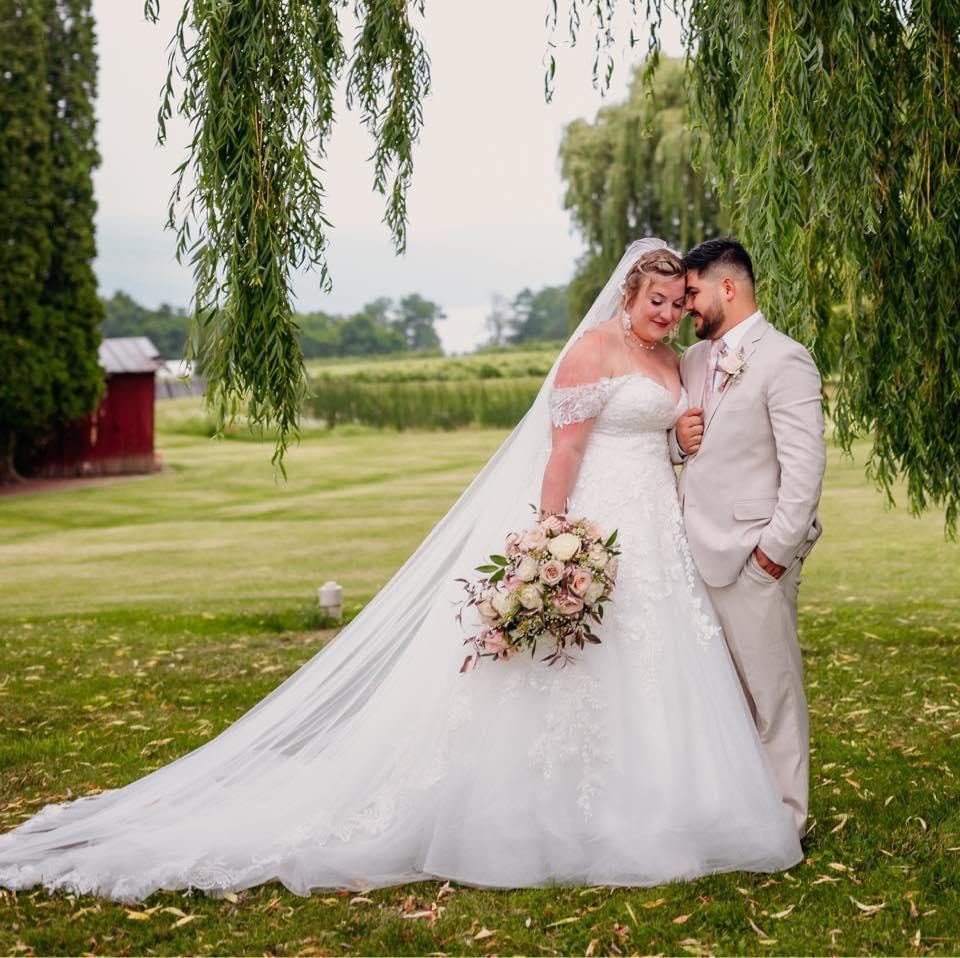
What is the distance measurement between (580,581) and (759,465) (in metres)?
0.75

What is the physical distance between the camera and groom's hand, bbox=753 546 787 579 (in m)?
3.85

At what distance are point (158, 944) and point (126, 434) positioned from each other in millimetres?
24472

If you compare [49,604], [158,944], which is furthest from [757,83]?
[49,604]

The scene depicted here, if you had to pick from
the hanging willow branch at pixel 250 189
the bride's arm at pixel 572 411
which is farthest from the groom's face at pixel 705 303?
the hanging willow branch at pixel 250 189

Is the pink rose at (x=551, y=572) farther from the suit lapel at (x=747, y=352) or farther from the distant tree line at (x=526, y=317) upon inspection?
the distant tree line at (x=526, y=317)

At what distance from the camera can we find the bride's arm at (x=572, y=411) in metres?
4.07

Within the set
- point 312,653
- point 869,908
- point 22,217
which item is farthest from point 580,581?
point 22,217

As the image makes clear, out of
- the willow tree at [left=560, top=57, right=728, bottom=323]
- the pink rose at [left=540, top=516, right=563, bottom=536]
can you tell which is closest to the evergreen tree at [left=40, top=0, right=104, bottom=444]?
the willow tree at [left=560, top=57, right=728, bottom=323]

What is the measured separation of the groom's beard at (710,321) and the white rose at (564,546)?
88cm

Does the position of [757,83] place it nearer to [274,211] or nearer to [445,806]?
[274,211]

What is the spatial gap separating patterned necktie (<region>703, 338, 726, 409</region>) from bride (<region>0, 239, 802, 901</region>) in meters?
0.09

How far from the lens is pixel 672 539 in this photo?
4109 millimetres

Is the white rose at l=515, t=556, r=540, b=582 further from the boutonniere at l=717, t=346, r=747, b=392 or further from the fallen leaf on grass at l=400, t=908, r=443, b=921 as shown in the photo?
the fallen leaf on grass at l=400, t=908, r=443, b=921

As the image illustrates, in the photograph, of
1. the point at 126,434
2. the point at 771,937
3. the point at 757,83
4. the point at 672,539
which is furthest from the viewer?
the point at 126,434
